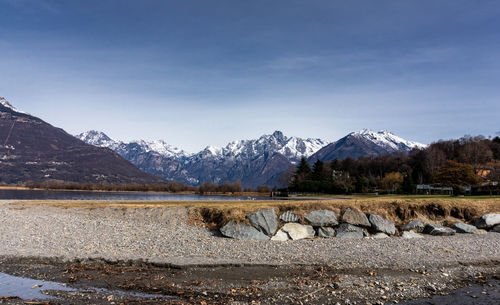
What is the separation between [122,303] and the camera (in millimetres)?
11570

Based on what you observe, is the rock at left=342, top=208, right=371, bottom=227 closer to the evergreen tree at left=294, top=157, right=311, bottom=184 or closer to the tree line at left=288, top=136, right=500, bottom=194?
the tree line at left=288, top=136, right=500, bottom=194

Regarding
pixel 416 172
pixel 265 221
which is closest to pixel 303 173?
pixel 416 172

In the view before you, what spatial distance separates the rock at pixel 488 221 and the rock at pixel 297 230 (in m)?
15.9

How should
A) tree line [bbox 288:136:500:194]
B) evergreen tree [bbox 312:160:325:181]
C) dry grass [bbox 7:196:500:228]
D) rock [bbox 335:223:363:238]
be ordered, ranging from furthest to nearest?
evergreen tree [bbox 312:160:325:181]
tree line [bbox 288:136:500:194]
dry grass [bbox 7:196:500:228]
rock [bbox 335:223:363:238]

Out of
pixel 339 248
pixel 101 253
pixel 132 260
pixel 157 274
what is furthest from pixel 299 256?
pixel 101 253

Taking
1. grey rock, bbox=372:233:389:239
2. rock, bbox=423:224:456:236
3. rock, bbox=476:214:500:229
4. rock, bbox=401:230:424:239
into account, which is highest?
rock, bbox=476:214:500:229

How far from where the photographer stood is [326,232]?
25547 mm

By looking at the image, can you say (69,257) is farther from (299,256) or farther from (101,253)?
(299,256)

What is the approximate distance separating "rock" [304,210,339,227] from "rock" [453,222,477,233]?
10799mm

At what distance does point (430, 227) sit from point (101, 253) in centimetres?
2490

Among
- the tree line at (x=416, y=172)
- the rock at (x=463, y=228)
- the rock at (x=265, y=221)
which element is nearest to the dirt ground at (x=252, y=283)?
the rock at (x=265, y=221)

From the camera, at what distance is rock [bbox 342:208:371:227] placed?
26.2 meters

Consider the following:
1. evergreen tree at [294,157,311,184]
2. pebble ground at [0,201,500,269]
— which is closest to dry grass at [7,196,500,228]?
pebble ground at [0,201,500,269]

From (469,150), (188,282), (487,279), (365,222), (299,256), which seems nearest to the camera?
(188,282)
